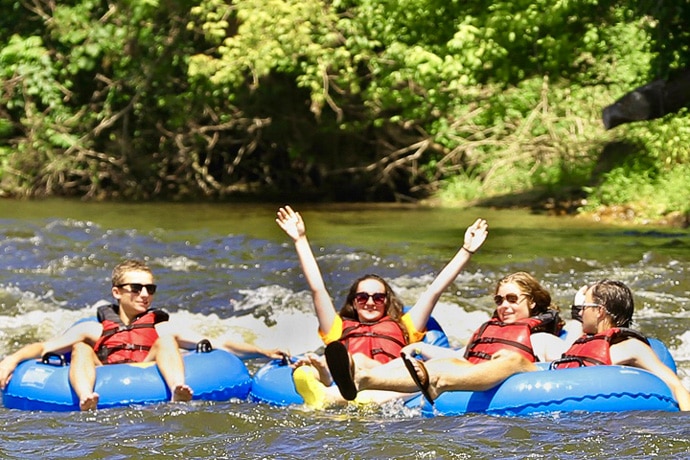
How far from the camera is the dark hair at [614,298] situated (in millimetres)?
5598

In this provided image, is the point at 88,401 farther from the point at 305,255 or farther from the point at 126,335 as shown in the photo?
the point at 305,255

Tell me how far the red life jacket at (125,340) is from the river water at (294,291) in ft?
1.81

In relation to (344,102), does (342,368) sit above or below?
below

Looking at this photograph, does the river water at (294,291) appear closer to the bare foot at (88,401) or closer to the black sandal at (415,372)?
the bare foot at (88,401)

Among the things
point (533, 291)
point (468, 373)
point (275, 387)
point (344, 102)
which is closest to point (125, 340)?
point (275, 387)

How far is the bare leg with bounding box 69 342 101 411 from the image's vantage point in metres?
5.71

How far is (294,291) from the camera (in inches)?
375

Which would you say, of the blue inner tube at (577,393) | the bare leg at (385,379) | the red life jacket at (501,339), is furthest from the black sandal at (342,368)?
the red life jacket at (501,339)

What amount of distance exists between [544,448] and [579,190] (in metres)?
11.4

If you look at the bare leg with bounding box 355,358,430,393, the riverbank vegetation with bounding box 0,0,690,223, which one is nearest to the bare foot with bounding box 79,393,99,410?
the bare leg with bounding box 355,358,430,393

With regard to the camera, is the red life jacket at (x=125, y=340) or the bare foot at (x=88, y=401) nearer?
the bare foot at (x=88, y=401)

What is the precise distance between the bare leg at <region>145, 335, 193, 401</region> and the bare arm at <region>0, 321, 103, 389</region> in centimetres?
34

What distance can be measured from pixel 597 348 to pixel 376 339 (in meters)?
1.11

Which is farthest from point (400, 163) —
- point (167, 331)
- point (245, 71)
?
point (167, 331)
